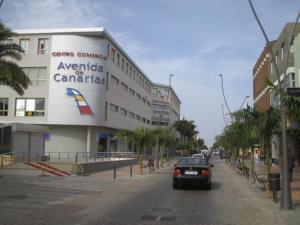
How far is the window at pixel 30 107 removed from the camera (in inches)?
2381

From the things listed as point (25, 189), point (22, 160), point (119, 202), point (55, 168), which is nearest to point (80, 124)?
point (22, 160)

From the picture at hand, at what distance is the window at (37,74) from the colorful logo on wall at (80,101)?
12.5 feet

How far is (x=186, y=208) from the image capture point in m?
15.0

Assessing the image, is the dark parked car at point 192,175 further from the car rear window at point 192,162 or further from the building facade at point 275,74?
the building facade at point 275,74

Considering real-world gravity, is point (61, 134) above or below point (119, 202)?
above

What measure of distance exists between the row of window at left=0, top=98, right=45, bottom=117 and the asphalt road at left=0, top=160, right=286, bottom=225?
4037cm

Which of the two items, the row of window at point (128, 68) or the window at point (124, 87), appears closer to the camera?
the row of window at point (128, 68)

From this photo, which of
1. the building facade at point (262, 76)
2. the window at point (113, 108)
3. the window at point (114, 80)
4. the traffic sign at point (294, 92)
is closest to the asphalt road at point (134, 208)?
the traffic sign at point (294, 92)

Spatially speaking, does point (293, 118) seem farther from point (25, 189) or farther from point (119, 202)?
point (25, 189)

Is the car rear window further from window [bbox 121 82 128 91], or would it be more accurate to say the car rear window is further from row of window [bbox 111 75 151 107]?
window [bbox 121 82 128 91]

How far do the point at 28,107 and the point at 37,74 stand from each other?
419 cm

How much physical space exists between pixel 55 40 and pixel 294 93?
4929 centimetres

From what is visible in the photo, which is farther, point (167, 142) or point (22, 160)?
point (167, 142)

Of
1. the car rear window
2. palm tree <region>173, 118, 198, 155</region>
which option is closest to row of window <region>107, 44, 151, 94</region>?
palm tree <region>173, 118, 198, 155</region>
